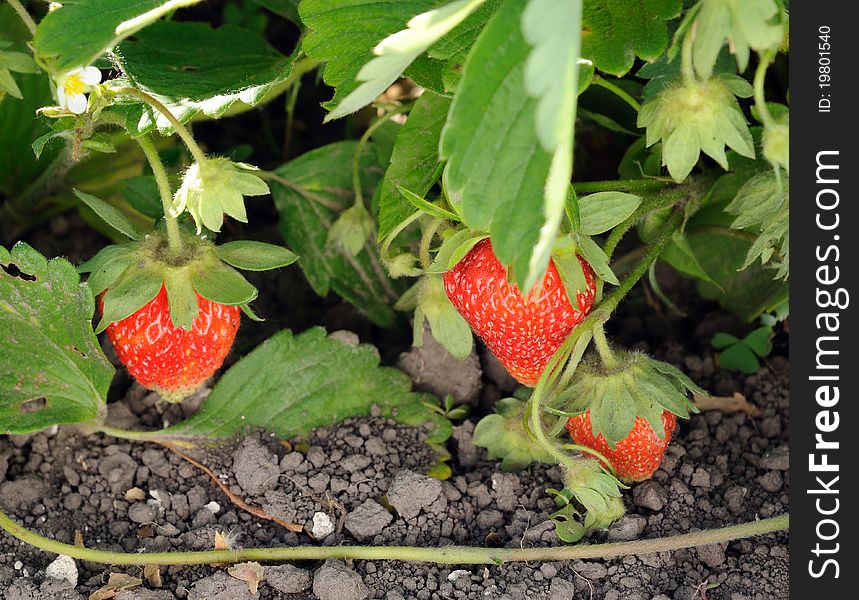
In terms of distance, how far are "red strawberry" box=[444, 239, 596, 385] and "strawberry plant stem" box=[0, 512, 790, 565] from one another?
25 centimetres

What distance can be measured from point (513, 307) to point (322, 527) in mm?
426

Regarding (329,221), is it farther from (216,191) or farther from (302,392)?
(216,191)

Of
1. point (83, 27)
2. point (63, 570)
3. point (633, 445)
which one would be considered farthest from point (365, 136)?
point (63, 570)

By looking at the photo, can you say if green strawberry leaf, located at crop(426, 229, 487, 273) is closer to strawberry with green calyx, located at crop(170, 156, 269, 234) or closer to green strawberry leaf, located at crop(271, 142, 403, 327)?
strawberry with green calyx, located at crop(170, 156, 269, 234)

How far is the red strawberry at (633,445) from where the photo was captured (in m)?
1.48

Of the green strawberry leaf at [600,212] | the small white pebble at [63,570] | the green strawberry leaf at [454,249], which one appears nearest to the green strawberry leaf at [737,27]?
the green strawberry leaf at [600,212]

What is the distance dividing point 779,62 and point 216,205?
3.17ft

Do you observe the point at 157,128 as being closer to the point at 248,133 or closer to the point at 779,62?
the point at 248,133

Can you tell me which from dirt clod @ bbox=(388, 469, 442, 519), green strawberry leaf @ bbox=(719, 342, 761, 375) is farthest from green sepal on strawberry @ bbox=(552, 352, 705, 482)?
green strawberry leaf @ bbox=(719, 342, 761, 375)

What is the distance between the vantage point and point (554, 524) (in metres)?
1.51

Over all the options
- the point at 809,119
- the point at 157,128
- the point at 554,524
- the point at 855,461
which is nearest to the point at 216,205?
the point at 157,128

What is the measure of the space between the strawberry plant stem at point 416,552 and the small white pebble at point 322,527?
5 cm

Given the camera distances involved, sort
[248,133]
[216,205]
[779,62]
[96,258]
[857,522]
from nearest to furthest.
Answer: [857,522], [216,205], [96,258], [779,62], [248,133]

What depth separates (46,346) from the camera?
1.56 metres
